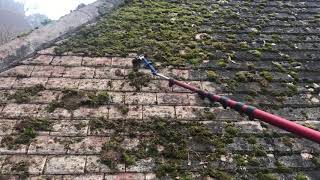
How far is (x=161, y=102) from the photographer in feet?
13.5

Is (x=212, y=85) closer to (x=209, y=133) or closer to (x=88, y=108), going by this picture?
(x=209, y=133)

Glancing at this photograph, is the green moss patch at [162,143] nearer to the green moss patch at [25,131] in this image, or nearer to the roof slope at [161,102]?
the roof slope at [161,102]

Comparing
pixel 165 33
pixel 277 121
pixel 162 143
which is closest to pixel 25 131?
pixel 162 143

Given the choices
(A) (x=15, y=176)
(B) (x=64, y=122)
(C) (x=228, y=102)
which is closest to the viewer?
(C) (x=228, y=102)

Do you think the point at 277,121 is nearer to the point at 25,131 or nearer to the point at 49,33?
the point at 25,131

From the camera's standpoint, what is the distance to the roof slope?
334cm

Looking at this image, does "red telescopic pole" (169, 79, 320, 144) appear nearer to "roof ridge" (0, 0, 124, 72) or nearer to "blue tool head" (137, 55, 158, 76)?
"blue tool head" (137, 55, 158, 76)

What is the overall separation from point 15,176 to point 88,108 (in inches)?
42.2

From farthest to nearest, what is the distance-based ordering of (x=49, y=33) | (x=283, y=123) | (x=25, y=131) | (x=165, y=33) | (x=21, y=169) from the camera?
(x=165, y=33) < (x=49, y=33) < (x=25, y=131) < (x=21, y=169) < (x=283, y=123)

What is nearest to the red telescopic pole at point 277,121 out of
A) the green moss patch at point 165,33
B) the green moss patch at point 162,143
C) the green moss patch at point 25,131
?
the green moss patch at point 162,143

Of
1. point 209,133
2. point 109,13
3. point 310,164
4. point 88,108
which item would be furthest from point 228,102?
→ point 109,13

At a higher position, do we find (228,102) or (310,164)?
(228,102)

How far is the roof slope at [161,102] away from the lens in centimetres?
334

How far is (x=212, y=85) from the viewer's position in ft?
14.9
